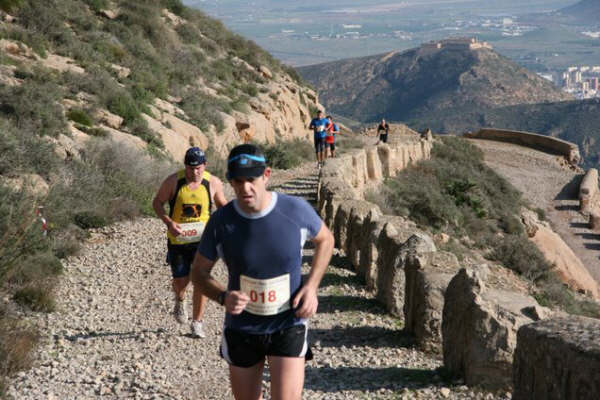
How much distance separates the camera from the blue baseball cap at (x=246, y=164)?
3971 mm

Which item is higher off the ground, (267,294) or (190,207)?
(267,294)

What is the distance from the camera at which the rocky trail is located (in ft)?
19.8

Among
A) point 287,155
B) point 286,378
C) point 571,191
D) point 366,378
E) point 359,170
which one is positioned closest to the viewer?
point 286,378

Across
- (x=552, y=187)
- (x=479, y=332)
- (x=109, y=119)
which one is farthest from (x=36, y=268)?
(x=552, y=187)

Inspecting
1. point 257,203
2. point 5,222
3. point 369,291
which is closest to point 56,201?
point 5,222

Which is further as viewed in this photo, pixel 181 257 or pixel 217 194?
pixel 181 257

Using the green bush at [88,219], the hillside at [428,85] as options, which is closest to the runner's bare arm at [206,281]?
the green bush at [88,219]

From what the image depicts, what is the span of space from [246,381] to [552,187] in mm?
34703

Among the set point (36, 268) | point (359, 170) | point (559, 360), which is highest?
point (559, 360)

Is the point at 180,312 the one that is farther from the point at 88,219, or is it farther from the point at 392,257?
the point at 88,219

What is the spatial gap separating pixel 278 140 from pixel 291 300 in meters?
22.0

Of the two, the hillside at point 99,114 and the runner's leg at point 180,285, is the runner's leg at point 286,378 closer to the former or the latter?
the hillside at point 99,114

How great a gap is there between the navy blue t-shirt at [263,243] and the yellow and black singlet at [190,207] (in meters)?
2.62

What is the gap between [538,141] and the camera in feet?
143
